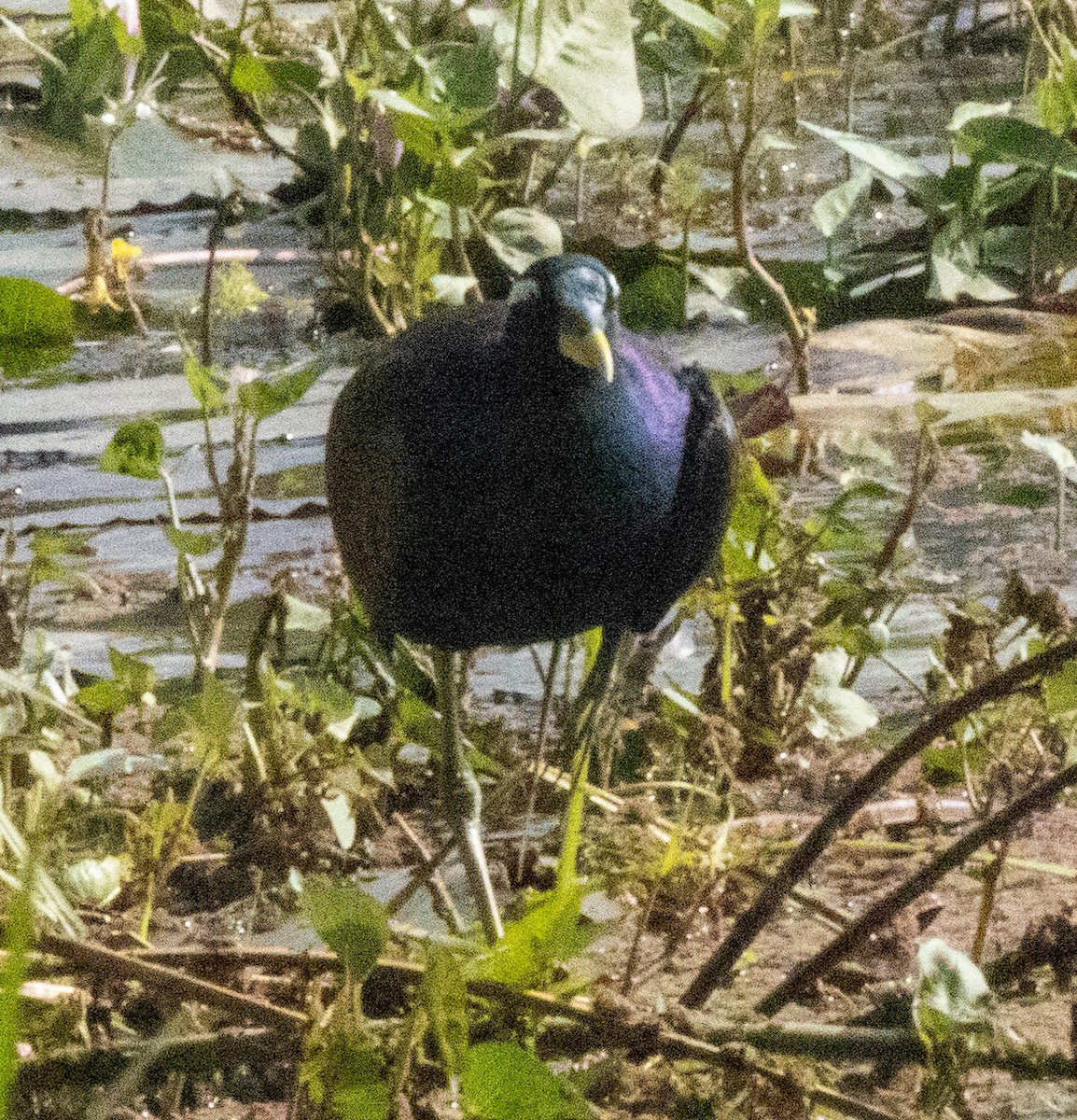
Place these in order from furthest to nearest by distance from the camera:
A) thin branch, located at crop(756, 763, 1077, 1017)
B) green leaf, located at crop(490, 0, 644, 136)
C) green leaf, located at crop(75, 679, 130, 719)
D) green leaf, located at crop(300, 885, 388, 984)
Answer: green leaf, located at crop(490, 0, 644, 136)
green leaf, located at crop(75, 679, 130, 719)
thin branch, located at crop(756, 763, 1077, 1017)
green leaf, located at crop(300, 885, 388, 984)

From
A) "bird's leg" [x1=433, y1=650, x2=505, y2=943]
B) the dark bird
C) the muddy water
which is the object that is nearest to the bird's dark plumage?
the dark bird

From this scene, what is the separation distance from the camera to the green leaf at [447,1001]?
1.18 m

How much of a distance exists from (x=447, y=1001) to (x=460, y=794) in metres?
0.64

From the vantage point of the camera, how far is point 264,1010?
131cm

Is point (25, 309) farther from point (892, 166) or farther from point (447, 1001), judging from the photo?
point (892, 166)

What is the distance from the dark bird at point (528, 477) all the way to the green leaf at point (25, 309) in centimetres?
38

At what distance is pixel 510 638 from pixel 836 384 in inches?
66.6

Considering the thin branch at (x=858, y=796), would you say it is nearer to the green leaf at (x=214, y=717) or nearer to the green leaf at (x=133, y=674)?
the green leaf at (x=214, y=717)

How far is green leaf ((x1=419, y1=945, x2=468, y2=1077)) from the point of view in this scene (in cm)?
118

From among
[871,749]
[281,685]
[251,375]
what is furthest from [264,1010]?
[871,749]

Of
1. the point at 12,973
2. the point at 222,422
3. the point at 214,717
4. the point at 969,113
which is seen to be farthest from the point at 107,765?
the point at 969,113

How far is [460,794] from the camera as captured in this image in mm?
1832

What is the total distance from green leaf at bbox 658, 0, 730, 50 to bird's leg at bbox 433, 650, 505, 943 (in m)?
0.85

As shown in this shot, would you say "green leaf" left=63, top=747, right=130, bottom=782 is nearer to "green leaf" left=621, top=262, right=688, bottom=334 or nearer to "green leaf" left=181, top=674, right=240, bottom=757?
"green leaf" left=181, top=674, right=240, bottom=757
